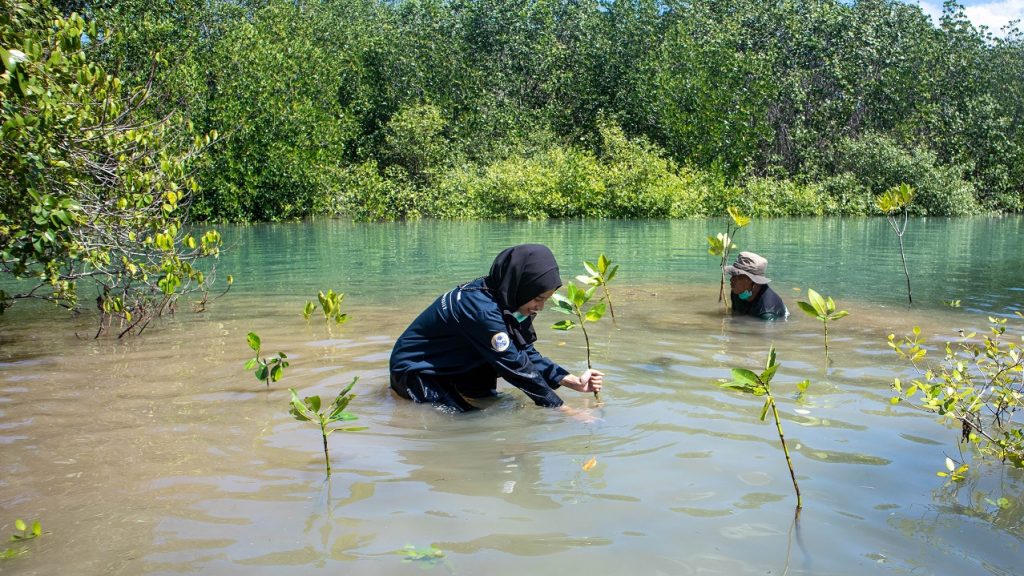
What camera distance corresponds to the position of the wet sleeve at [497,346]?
518 centimetres

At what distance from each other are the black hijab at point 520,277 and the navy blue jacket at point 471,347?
7 cm

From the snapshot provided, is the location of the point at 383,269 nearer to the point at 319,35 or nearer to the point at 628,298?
the point at 628,298

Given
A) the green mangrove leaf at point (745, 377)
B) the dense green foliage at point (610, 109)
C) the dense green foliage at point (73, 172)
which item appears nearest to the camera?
the green mangrove leaf at point (745, 377)

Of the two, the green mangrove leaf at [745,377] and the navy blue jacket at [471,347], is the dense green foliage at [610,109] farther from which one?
the green mangrove leaf at [745,377]

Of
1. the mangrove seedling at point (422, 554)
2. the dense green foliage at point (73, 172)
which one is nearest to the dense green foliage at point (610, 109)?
the dense green foliage at point (73, 172)

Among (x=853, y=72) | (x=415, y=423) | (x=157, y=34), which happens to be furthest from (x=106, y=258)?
(x=853, y=72)

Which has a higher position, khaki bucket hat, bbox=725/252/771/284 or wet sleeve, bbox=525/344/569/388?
khaki bucket hat, bbox=725/252/771/284

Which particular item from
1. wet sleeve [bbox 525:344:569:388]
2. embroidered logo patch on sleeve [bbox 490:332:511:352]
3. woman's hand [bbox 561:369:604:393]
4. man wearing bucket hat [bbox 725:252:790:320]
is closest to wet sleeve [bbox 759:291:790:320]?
man wearing bucket hat [bbox 725:252:790:320]

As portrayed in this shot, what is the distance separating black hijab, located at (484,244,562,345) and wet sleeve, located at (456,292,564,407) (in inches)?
3.7

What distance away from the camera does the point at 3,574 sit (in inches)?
118

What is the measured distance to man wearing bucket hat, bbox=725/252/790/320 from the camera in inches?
355

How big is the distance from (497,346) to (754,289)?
5.02 metres

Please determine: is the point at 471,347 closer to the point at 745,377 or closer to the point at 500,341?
the point at 500,341

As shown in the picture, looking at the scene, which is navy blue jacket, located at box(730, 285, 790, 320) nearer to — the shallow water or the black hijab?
the shallow water
